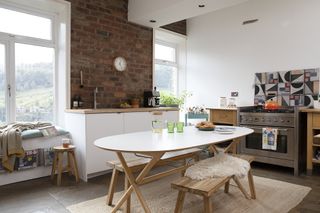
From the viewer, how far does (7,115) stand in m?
3.45

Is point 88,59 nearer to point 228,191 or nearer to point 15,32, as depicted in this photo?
point 15,32

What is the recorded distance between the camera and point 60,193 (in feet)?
9.43

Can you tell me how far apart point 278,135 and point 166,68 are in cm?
281

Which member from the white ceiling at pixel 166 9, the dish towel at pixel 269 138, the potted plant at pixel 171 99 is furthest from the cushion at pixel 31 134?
the dish towel at pixel 269 138

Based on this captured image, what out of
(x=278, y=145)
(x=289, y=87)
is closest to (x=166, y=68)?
(x=289, y=87)

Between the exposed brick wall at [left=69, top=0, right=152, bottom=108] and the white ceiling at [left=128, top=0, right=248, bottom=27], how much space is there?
0.67 feet

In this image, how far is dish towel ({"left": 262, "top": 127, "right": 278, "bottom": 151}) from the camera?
3.76 m

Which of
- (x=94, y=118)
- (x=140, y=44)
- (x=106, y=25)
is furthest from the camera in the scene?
(x=140, y=44)

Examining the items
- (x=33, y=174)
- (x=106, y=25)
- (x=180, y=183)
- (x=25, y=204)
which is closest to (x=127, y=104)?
(x=106, y=25)

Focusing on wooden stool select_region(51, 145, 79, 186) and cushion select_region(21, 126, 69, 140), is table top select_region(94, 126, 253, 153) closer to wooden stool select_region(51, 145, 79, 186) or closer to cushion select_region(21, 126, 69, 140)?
wooden stool select_region(51, 145, 79, 186)

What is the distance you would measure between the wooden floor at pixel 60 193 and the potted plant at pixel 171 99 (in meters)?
2.22

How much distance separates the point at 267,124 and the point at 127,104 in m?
2.29

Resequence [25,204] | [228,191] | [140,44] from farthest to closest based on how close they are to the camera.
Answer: [140,44] → [228,191] → [25,204]

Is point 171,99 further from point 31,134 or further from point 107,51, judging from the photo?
point 31,134
